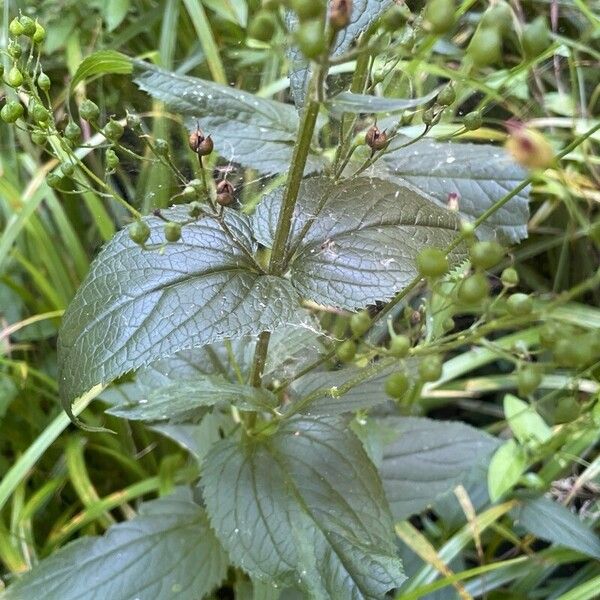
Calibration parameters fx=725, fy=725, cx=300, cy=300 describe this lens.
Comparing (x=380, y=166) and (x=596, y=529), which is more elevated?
(x=380, y=166)

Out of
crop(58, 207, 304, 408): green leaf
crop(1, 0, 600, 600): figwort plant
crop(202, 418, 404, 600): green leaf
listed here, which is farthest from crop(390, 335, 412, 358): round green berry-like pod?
crop(202, 418, 404, 600): green leaf

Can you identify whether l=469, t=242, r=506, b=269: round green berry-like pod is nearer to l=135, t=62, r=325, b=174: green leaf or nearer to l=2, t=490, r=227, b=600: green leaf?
l=135, t=62, r=325, b=174: green leaf

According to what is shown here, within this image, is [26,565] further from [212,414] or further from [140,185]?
[140,185]

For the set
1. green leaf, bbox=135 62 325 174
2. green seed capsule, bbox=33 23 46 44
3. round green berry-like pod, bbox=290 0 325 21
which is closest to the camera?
round green berry-like pod, bbox=290 0 325 21

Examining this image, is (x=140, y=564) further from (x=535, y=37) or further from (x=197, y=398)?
(x=535, y=37)

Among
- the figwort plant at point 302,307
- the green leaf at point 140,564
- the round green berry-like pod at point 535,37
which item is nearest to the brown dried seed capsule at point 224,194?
the figwort plant at point 302,307

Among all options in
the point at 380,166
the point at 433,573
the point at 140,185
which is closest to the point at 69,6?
the point at 140,185
